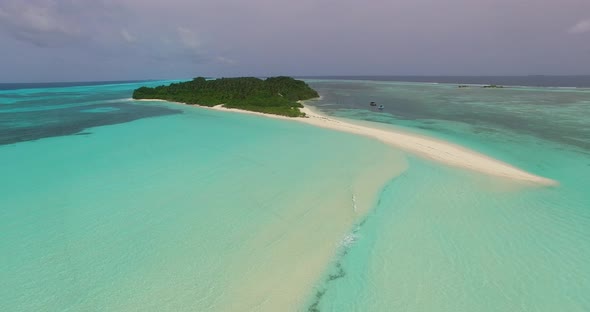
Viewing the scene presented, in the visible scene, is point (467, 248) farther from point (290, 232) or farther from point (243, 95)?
point (243, 95)

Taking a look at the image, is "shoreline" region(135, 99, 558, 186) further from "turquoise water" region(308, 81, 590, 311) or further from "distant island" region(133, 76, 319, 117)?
"distant island" region(133, 76, 319, 117)

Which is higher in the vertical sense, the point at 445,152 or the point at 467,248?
the point at 445,152

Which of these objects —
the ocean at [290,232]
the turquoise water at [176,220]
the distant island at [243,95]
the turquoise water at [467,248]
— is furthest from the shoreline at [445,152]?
the distant island at [243,95]

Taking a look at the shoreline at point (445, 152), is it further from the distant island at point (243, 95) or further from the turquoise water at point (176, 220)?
the distant island at point (243, 95)

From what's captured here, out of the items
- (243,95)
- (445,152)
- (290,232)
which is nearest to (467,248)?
(290,232)

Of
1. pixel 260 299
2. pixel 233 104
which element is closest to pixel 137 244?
pixel 260 299

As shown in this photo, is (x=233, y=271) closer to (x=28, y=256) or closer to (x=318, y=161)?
(x=28, y=256)
